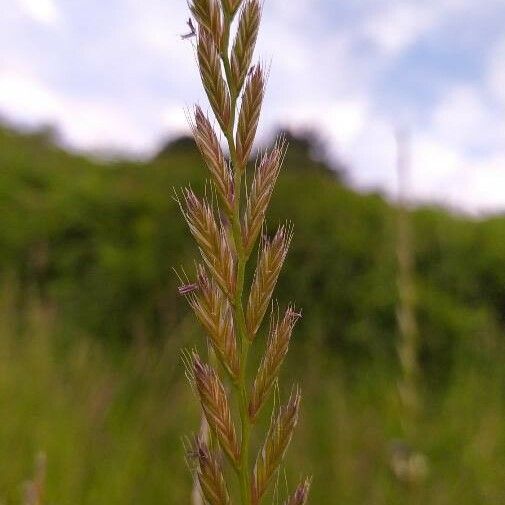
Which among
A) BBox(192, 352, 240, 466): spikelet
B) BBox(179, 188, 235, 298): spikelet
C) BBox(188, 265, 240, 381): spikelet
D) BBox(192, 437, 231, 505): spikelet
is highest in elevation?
BBox(179, 188, 235, 298): spikelet

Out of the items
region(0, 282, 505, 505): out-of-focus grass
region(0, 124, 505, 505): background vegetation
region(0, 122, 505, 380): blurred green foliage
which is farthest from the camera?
region(0, 122, 505, 380): blurred green foliage

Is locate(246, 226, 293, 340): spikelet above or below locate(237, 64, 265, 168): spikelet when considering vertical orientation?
below

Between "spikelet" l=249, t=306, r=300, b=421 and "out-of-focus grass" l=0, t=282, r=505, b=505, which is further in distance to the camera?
"out-of-focus grass" l=0, t=282, r=505, b=505

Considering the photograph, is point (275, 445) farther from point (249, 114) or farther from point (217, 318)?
point (249, 114)

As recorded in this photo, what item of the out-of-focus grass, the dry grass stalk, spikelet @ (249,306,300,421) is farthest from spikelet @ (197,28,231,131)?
the out-of-focus grass

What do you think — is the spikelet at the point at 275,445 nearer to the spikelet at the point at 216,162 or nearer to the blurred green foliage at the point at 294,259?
the spikelet at the point at 216,162

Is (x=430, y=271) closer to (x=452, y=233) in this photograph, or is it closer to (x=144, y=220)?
(x=452, y=233)

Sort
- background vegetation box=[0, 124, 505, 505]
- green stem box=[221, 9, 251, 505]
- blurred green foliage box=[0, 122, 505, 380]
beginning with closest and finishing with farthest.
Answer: green stem box=[221, 9, 251, 505], background vegetation box=[0, 124, 505, 505], blurred green foliage box=[0, 122, 505, 380]

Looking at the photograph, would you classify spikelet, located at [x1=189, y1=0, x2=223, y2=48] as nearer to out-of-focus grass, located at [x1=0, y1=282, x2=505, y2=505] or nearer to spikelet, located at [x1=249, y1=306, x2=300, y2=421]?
spikelet, located at [x1=249, y1=306, x2=300, y2=421]
